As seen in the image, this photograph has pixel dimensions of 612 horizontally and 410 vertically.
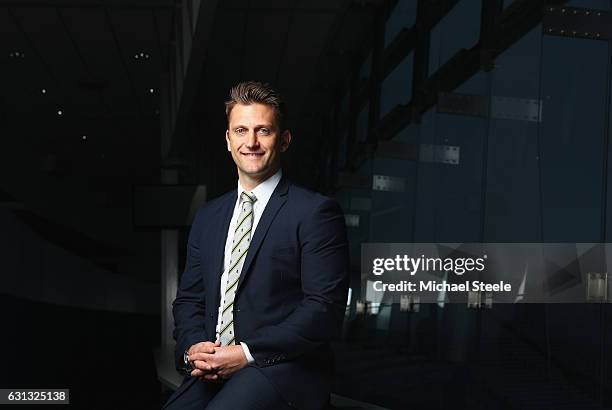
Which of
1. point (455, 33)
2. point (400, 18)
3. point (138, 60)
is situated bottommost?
point (455, 33)

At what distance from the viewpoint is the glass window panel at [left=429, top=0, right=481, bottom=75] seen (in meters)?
4.86

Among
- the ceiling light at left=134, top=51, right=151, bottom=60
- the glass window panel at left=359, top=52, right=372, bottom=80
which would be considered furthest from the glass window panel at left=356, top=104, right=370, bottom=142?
the ceiling light at left=134, top=51, right=151, bottom=60

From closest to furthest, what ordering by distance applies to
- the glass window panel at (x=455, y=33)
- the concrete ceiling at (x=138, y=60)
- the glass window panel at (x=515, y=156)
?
the glass window panel at (x=515, y=156)
the glass window panel at (x=455, y=33)
the concrete ceiling at (x=138, y=60)

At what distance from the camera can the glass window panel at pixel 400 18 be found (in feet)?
19.5

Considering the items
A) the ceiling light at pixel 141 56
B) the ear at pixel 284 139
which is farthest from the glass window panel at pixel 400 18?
the ear at pixel 284 139

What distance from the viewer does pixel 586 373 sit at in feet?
13.0

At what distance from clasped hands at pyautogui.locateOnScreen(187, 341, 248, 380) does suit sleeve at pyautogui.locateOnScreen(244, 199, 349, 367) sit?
39 millimetres

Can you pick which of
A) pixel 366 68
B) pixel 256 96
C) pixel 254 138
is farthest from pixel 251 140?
pixel 366 68

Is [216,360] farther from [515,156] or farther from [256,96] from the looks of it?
[515,156]

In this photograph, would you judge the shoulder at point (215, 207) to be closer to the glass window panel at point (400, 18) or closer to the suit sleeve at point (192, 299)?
the suit sleeve at point (192, 299)

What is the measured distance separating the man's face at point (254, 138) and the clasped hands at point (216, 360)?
17.8 inches

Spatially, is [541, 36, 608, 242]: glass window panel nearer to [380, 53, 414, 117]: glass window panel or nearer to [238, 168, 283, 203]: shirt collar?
[380, 53, 414, 117]: glass window panel

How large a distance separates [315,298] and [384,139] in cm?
434

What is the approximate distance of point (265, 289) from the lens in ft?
6.09
